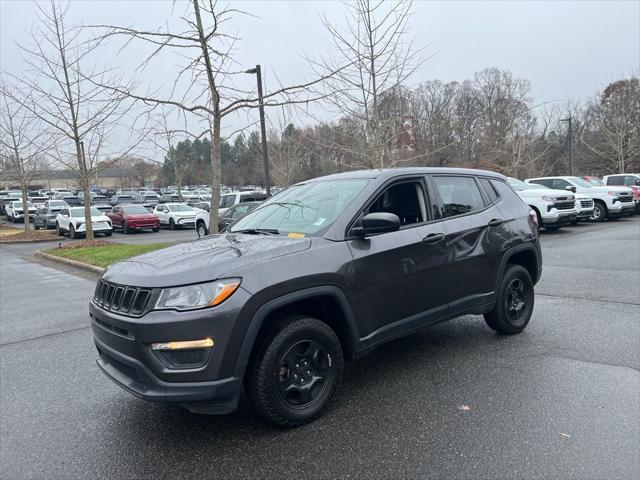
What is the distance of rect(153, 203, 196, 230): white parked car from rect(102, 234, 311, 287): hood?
22383mm

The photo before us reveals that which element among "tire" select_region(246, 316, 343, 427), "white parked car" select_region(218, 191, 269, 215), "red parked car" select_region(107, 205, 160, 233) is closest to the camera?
"tire" select_region(246, 316, 343, 427)

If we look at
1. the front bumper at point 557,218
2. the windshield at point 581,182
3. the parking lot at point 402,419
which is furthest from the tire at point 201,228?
the windshield at point 581,182

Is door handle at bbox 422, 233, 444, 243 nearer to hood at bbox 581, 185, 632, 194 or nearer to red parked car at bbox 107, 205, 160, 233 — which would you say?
hood at bbox 581, 185, 632, 194

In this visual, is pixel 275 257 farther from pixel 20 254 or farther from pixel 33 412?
pixel 20 254

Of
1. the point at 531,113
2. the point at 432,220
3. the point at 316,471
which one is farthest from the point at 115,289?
the point at 531,113

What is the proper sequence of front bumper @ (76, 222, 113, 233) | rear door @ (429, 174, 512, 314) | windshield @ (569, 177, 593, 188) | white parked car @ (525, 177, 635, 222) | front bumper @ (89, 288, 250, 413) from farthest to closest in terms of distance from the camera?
1. front bumper @ (76, 222, 113, 233)
2. windshield @ (569, 177, 593, 188)
3. white parked car @ (525, 177, 635, 222)
4. rear door @ (429, 174, 512, 314)
5. front bumper @ (89, 288, 250, 413)

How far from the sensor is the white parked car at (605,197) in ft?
58.6

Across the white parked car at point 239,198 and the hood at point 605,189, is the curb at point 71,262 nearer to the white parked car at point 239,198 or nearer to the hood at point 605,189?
the white parked car at point 239,198

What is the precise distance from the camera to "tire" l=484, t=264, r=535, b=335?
15.6ft

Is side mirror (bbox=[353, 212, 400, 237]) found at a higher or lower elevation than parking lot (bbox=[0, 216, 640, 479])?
higher

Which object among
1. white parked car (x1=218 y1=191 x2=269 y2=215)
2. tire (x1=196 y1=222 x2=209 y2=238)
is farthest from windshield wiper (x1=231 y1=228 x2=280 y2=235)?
tire (x1=196 y1=222 x2=209 y2=238)

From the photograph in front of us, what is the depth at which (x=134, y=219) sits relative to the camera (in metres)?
24.2

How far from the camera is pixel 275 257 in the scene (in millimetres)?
3115

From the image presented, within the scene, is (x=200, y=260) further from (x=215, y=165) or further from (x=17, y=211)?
(x=17, y=211)
